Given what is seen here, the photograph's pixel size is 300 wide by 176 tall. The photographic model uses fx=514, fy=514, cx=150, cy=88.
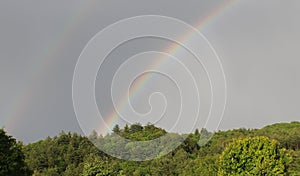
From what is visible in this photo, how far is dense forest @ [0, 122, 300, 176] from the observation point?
50.2 metres

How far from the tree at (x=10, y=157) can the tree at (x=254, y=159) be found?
2041 cm

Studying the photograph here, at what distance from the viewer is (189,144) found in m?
113

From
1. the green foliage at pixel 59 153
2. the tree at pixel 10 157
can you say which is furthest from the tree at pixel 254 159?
the green foliage at pixel 59 153

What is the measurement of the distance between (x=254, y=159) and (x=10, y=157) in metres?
24.0

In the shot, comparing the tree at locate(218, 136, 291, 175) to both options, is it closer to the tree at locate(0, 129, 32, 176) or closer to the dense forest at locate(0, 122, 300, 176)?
the dense forest at locate(0, 122, 300, 176)

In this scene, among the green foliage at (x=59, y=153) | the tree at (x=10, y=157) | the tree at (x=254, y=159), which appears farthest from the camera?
the green foliage at (x=59, y=153)

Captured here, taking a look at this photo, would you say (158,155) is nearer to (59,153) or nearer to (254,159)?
(59,153)

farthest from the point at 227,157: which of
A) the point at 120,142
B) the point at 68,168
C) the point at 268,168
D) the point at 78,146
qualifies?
the point at 120,142

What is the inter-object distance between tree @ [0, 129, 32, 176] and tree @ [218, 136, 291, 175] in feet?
67.0

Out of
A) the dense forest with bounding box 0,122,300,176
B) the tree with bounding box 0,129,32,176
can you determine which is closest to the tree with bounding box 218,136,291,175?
the dense forest with bounding box 0,122,300,176

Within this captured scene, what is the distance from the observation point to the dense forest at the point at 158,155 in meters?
50.2

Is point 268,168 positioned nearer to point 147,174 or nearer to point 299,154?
point 147,174

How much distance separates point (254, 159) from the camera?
51156 millimetres

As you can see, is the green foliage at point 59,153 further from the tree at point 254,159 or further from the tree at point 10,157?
the tree at point 10,157
